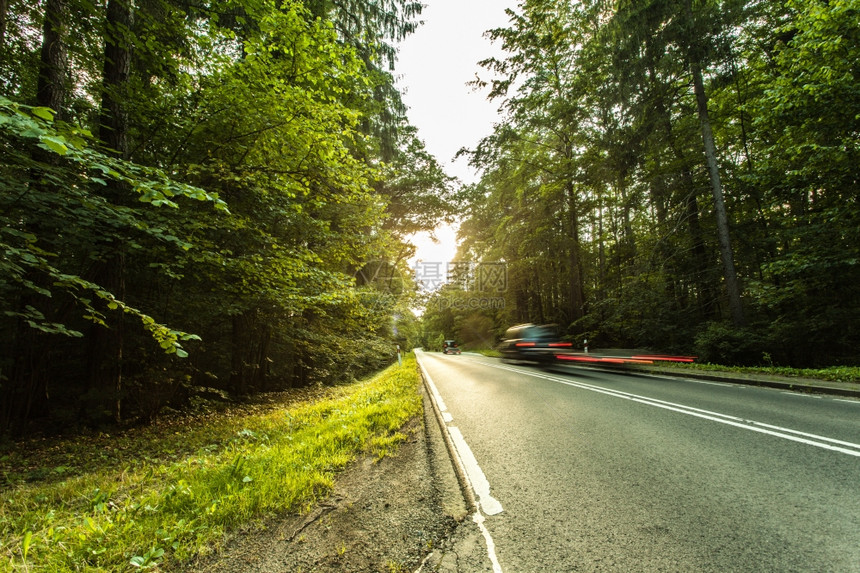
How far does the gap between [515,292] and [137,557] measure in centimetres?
3156

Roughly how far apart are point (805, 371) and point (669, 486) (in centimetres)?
948

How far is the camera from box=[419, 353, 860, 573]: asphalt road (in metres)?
1.94

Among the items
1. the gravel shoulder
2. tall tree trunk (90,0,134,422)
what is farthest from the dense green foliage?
the gravel shoulder

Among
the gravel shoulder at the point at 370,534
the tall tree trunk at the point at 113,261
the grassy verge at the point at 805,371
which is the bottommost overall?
the grassy verge at the point at 805,371

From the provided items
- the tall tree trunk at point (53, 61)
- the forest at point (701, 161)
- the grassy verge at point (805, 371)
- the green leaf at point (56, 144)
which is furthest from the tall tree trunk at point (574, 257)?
the green leaf at point (56, 144)

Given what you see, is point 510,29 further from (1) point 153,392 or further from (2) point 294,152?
(1) point 153,392

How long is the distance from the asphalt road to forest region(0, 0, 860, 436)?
11.4 ft

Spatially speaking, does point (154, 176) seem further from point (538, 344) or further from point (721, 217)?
point (721, 217)

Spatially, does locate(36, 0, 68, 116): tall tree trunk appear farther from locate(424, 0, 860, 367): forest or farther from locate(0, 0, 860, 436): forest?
locate(424, 0, 860, 367): forest

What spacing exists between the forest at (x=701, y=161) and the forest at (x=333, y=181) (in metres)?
0.10

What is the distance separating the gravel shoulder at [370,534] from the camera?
1.91 metres

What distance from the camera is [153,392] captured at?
264 inches

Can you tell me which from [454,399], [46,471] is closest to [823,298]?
[454,399]

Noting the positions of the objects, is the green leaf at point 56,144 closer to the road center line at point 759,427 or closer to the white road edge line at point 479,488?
the white road edge line at point 479,488
